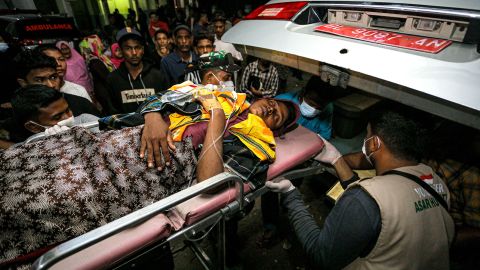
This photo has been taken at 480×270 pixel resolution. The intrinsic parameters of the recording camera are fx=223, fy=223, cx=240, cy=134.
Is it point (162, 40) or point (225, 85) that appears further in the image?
point (162, 40)

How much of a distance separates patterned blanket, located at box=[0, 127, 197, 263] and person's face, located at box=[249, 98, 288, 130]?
90 cm

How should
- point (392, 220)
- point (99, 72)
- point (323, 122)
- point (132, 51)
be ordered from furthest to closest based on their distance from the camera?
point (99, 72) → point (132, 51) → point (323, 122) → point (392, 220)

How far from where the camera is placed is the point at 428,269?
127cm

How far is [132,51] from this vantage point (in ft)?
10.1

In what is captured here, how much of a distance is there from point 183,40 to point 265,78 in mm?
1648

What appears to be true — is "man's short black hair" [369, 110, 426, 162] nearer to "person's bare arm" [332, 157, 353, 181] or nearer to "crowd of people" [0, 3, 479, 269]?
"crowd of people" [0, 3, 479, 269]

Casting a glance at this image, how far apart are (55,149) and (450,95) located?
6.70 feet

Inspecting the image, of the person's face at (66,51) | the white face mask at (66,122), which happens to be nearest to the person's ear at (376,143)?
the white face mask at (66,122)

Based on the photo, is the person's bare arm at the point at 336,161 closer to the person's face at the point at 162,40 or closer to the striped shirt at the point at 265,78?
the striped shirt at the point at 265,78

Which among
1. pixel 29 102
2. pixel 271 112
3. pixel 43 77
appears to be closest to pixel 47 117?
A: pixel 29 102

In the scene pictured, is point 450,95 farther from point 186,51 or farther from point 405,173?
point 186,51

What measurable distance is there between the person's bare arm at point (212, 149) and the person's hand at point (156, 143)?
22 centimetres

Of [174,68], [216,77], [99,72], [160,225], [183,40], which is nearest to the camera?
[160,225]

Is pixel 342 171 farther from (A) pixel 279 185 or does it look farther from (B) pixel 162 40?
(B) pixel 162 40
